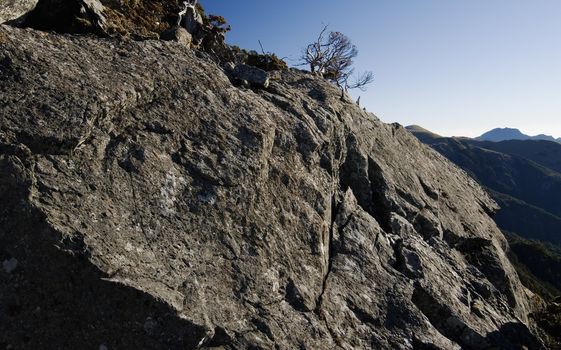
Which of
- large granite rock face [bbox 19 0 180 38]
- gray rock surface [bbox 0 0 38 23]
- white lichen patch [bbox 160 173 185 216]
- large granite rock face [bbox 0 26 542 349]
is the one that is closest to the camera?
large granite rock face [bbox 0 26 542 349]

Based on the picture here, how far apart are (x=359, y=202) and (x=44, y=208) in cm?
1556

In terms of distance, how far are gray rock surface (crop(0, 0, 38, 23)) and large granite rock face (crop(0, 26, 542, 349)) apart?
2.12 meters

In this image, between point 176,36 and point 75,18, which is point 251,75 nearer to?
point 176,36

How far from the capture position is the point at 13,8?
16141mm

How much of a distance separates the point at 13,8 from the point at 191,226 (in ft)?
37.9

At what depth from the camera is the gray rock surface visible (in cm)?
1571

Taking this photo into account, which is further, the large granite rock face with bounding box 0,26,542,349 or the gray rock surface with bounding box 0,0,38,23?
the gray rock surface with bounding box 0,0,38,23

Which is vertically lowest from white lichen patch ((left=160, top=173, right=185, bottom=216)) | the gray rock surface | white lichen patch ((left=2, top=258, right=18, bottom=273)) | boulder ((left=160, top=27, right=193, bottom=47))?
white lichen patch ((left=2, top=258, right=18, bottom=273))

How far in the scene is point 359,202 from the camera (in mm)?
22328

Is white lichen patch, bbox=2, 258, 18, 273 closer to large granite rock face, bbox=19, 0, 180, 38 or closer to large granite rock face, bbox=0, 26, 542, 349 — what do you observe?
large granite rock face, bbox=0, 26, 542, 349

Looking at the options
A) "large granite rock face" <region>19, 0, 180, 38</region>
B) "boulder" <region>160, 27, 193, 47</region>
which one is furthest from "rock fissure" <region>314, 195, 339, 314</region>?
"large granite rock face" <region>19, 0, 180, 38</region>

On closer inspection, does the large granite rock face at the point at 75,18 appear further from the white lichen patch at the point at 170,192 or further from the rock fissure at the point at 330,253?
the rock fissure at the point at 330,253

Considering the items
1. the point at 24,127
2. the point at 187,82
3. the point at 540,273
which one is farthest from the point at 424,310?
the point at 540,273

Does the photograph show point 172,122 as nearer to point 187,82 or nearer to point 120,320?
point 187,82
